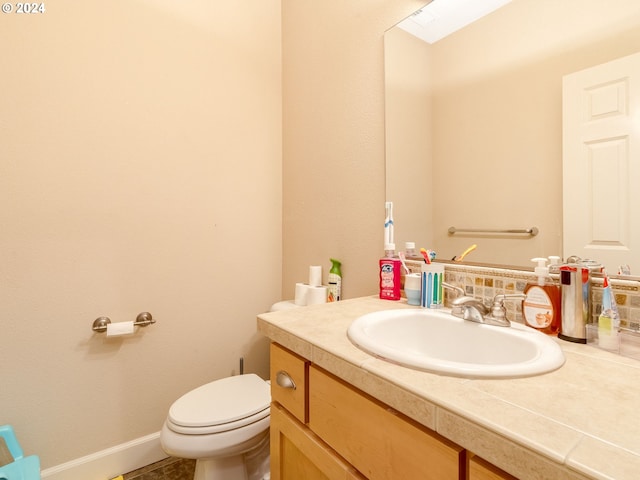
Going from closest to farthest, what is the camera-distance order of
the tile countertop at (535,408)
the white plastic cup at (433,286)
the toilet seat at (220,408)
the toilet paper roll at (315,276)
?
the tile countertop at (535,408) < the white plastic cup at (433,286) < the toilet seat at (220,408) < the toilet paper roll at (315,276)

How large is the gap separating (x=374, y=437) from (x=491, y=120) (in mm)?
920

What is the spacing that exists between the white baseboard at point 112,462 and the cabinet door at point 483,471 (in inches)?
62.0

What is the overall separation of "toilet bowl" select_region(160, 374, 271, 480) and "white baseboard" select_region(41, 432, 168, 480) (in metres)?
0.42

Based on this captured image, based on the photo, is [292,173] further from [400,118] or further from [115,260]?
[115,260]

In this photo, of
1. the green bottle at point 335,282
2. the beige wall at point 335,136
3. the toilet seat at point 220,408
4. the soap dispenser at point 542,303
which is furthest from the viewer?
the green bottle at point 335,282

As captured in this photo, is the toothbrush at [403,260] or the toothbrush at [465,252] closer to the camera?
the toothbrush at [465,252]

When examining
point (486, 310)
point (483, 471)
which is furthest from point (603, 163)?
point (483, 471)

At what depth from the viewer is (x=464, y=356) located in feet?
2.61

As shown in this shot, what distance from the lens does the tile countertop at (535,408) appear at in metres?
0.34

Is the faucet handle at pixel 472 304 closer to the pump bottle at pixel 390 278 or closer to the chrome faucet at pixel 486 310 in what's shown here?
the chrome faucet at pixel 486 310

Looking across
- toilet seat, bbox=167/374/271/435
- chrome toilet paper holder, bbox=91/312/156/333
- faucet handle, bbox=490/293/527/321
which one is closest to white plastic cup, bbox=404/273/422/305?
faucet handle, bbox=490/293/527/321

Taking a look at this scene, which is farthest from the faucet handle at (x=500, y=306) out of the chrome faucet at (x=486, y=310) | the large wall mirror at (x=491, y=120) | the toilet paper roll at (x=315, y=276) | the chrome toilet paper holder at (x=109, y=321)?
the chrome toilet paper holder at (x=109, y=321)

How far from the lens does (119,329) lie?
1.34 m

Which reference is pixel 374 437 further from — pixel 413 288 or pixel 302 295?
pixel 302 295
